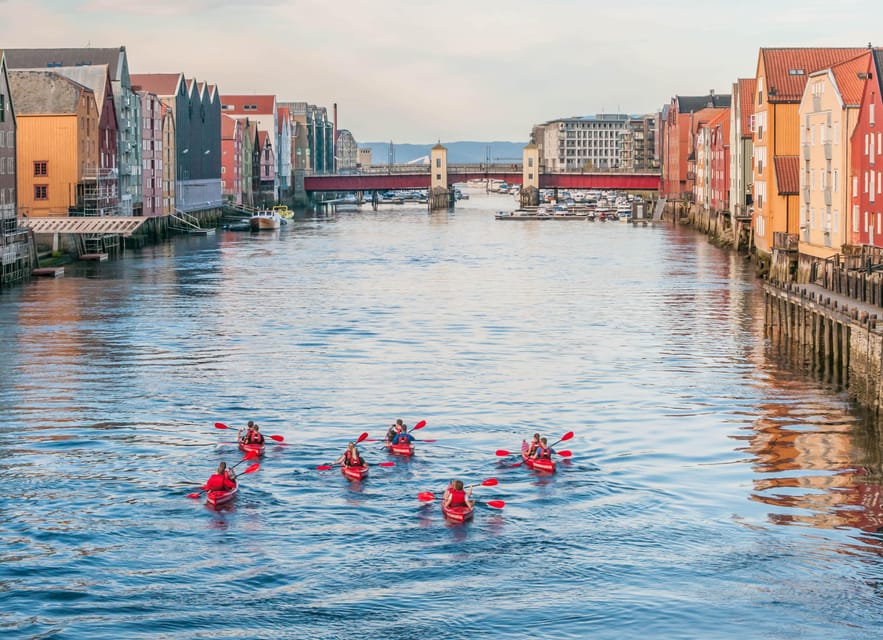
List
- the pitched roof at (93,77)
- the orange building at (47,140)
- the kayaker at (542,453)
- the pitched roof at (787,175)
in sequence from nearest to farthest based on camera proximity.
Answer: the kayaker at (542,453)
the pitched roof at (787,175)
the orange building at (47,140)
the pitched roof at (93,77)

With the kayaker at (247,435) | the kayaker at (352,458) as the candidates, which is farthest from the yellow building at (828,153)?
the kayaker at (352,458)

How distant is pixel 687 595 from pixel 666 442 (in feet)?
48.0

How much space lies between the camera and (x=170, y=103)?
593 ft

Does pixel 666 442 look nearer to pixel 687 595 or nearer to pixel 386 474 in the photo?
pixel 386 474

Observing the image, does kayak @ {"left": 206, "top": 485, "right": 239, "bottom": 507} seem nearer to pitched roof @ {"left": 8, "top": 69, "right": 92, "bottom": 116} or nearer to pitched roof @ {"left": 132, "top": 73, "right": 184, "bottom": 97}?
pitched roof @ {"left": 8, "top": 69, "right": 92, "bottom": 116}

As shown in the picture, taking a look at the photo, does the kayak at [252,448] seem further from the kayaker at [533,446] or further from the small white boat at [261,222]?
the small white boat at [261,222]

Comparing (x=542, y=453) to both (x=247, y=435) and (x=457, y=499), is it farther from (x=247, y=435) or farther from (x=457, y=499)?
Answer: (x=247, y=435)

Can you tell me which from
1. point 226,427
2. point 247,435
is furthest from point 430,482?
point 226,427

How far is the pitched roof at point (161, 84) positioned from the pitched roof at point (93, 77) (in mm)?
40837

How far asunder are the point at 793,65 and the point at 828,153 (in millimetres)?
25861

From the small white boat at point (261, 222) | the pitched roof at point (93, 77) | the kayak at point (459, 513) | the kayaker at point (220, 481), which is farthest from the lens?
the small white boat at point (261, 222)

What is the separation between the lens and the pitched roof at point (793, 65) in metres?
107

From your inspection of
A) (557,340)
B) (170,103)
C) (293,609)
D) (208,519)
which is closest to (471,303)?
(557,340)

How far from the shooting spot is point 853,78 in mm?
82312
